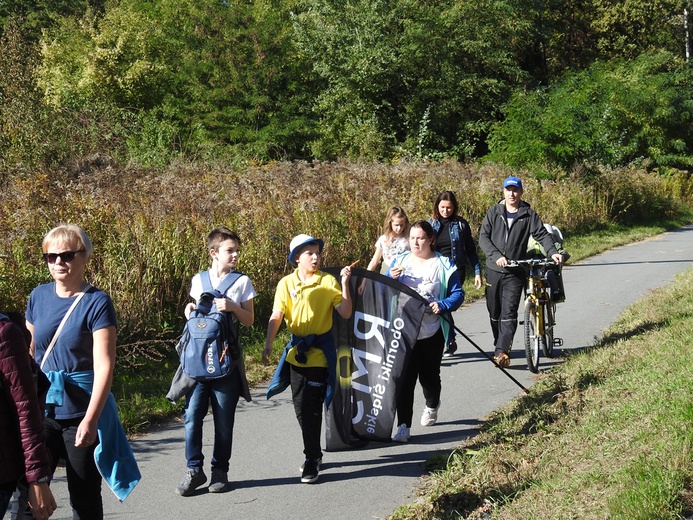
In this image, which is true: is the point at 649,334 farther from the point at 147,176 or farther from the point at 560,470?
the point at 147,176

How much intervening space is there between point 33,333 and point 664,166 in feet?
126

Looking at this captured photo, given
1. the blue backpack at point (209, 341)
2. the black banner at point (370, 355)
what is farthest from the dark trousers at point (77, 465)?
the black banner at point (370, 355)

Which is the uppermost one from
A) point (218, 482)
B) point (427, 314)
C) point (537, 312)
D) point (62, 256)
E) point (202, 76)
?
point (202, 76)

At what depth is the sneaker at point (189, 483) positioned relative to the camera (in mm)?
5629

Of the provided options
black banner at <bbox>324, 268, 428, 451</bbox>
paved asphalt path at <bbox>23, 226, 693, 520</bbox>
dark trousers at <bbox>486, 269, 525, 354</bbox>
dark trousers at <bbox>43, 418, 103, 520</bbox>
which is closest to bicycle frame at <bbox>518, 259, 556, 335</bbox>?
dark trousers at <bbox>486, 269, 525, 354</bbox>

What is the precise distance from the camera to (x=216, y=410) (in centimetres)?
559

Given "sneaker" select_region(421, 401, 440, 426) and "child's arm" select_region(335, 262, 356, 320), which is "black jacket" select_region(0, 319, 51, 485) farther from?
"sneaker" select_region(421, 401, 440, 426)

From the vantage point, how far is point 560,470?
5488 millimetres

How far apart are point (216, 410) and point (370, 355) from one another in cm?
136

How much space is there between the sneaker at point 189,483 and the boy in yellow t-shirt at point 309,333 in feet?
2.33

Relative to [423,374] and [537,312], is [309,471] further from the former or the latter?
[537,312]

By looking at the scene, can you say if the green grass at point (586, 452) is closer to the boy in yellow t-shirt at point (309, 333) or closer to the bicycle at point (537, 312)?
the bicycle at point (537, 312)

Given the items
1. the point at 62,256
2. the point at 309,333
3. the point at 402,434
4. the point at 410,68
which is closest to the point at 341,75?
the point at 410,68

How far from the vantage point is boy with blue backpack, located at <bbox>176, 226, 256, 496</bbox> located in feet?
17.8
